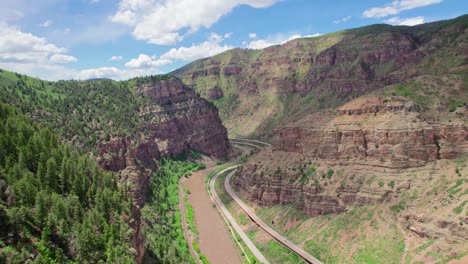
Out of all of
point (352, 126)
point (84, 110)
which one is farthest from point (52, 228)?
point (84, 110)

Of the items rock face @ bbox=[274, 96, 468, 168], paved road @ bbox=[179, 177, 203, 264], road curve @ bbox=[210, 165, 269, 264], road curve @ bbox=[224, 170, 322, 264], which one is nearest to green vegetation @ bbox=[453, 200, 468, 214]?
rock face @ bbox=[274, 96, 468, 168]

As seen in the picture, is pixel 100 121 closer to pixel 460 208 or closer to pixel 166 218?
pixel 166 218

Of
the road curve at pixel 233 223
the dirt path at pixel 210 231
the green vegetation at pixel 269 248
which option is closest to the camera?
the green vegetation at pixel 269 248

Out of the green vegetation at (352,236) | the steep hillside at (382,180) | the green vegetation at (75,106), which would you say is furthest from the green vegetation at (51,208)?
the green vegetation at (75,106)

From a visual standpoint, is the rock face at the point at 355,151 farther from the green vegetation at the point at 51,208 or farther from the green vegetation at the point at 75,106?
the green vegetation at the point at 75,106

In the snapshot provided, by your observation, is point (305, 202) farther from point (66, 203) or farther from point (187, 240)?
point (66, 203)

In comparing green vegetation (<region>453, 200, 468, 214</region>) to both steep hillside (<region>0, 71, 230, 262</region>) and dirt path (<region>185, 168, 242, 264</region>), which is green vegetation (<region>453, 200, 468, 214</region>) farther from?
steep hillside (<region>0, 71, 230, 262</region>)

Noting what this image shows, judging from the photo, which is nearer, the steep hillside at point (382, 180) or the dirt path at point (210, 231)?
the steep hillside at point (382, 180)
